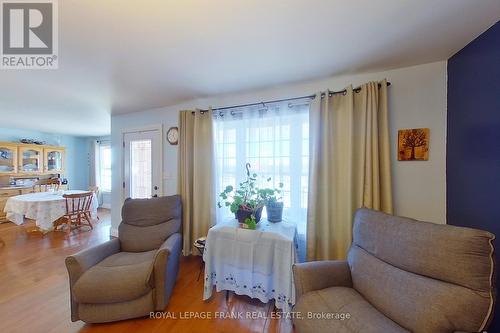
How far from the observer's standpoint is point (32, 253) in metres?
2.88

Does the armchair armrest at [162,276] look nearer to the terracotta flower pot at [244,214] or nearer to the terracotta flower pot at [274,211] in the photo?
the terracotta flower pot at [244,214]

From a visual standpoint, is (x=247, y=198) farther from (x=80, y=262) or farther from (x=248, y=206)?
(x=80, y=262)

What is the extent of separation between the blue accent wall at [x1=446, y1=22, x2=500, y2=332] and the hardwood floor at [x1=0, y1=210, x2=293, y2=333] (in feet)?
5.39

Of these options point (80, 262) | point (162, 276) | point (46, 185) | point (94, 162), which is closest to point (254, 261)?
point (162, 276)

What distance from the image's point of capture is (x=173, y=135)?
116 inches

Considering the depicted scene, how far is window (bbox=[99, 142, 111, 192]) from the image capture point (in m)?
5.94

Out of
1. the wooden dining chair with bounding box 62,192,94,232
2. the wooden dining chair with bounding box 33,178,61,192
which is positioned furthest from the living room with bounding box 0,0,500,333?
the wooden dining chair with bounding box 33,178,61,192

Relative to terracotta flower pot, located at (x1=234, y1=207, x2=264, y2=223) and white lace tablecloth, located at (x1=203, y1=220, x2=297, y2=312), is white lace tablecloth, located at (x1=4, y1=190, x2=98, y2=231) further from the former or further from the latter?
terracotta flower pot, located at (x1=234, y1=207, x2=264, y2=223)

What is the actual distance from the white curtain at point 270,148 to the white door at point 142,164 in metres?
1.19

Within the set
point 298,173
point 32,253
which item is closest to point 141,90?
point 298,173

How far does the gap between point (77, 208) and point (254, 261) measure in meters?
4.05

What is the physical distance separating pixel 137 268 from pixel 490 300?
88.4 inches

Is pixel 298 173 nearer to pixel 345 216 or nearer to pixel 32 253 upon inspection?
pixel 345 216

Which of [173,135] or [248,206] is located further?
[173,135]
